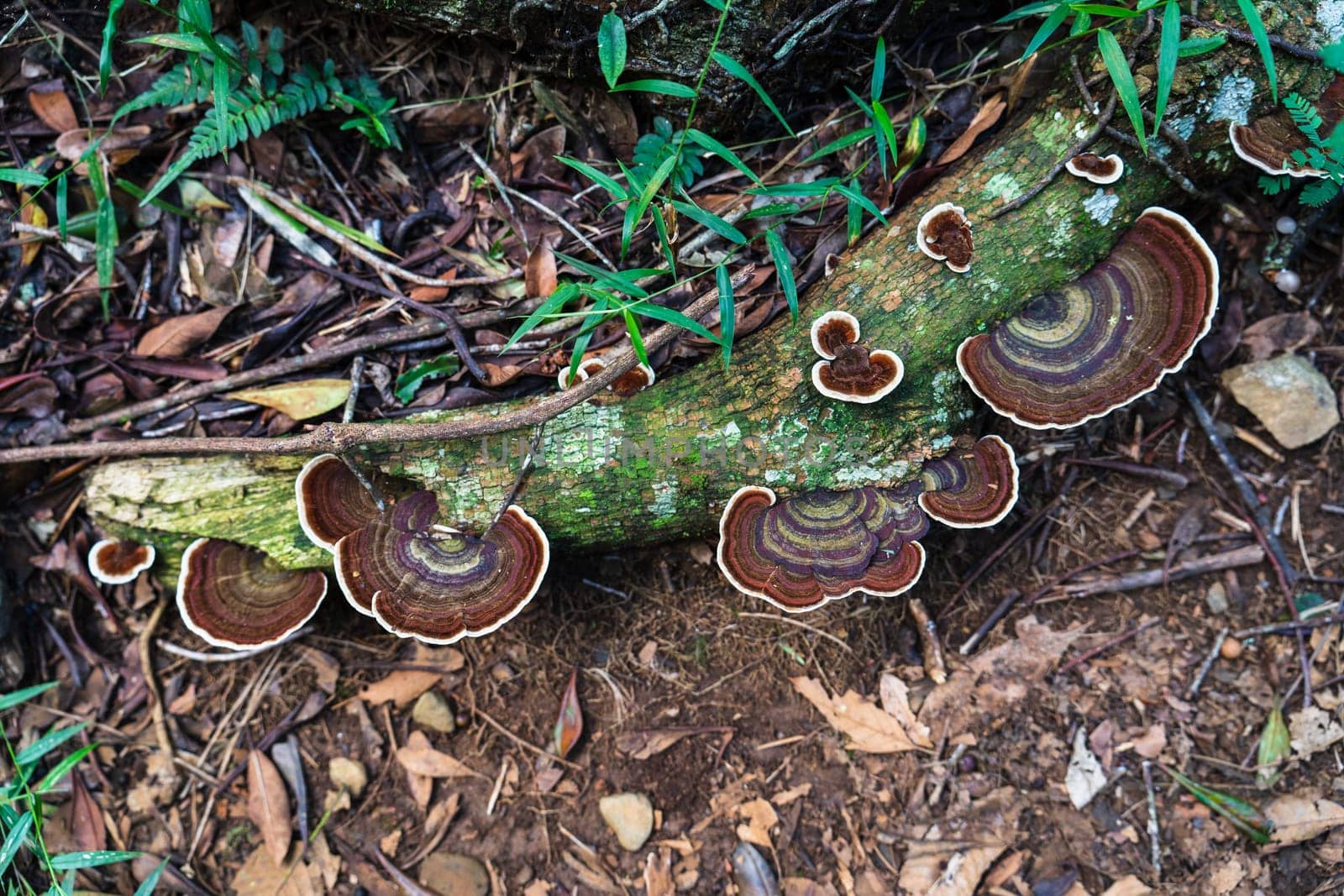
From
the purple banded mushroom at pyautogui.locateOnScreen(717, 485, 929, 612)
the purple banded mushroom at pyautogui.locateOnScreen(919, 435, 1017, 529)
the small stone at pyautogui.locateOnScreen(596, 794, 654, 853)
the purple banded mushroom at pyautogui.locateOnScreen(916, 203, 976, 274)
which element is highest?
the purple banded mushroom at pyautogui.locateOnScreen(916, 203, 976, 274)

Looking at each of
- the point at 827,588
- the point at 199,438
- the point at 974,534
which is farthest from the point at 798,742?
the point at 199,438

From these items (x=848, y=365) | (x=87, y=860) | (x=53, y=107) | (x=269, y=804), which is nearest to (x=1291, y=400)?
(x=848, y=365)

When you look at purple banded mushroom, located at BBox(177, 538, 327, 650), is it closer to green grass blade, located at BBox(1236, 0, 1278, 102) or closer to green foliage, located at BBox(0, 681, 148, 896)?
green foliage, located at BBox(0, 681, 148, 896)

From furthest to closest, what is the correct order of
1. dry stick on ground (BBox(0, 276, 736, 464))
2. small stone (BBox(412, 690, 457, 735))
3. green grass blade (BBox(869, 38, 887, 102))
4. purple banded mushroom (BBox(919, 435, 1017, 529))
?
small stone (BBox(412, 690, 457, 735)), green grass blade (BBox(869, 38, 887, 102)), purple banded mushroom (BBox(919, 435, 1017, 529)), dry stick on ground (BBox(0, 276, 736, 464))

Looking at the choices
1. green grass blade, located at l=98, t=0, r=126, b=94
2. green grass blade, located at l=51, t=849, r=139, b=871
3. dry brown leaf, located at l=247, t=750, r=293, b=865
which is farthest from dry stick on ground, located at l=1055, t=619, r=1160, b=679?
green grass blade, located at l=98, t=0, r=126, b=94

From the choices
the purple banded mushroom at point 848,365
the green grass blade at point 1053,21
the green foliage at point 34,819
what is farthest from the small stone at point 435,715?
the green grass blade at point 1053,21

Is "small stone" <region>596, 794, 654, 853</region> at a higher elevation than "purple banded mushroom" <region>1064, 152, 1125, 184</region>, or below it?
below

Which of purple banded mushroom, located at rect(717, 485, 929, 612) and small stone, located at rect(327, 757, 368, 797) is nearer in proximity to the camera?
purple banded mushroom, located at rect(717, 485, 929, 612)

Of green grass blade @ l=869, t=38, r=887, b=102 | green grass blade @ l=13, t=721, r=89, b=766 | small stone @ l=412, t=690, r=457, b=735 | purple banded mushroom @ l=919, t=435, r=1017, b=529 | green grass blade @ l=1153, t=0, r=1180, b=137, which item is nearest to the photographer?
green grass blade @ l=1153, t=0, r=1180, b=137
